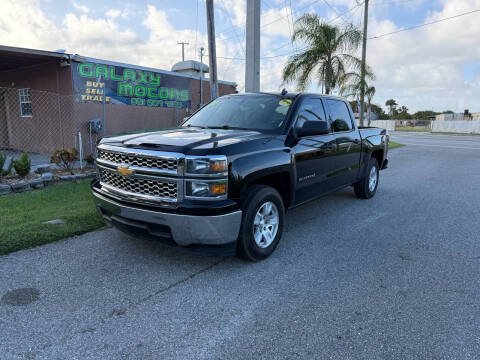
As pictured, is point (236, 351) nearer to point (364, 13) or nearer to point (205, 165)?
point (205, 165)

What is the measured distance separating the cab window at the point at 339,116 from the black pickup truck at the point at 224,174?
0.97 feet

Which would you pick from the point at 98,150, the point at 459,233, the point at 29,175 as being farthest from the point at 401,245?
the point at 29,175

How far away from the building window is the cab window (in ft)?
36.8

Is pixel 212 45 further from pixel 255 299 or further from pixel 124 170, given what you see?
pixel 255 299

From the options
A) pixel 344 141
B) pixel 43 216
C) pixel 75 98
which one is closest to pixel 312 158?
pixel 344 141

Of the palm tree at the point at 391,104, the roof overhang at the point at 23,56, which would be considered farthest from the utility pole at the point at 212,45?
the palm tree at the point at 391,104

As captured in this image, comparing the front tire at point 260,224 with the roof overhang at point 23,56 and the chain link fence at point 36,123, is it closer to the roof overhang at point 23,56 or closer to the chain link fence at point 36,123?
the roof overhang at point 23,56

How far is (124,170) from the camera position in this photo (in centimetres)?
362

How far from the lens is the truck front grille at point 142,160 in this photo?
3307 mm

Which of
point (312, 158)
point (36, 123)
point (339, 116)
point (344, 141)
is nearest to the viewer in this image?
point (312, 158)

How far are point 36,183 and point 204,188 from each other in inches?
203

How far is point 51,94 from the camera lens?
452 inches

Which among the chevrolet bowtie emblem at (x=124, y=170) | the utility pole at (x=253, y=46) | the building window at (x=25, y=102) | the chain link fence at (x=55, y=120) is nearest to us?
the chevrolet bowtie emblem at (x=124, y=170)

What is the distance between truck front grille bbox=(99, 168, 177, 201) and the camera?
132 inches
